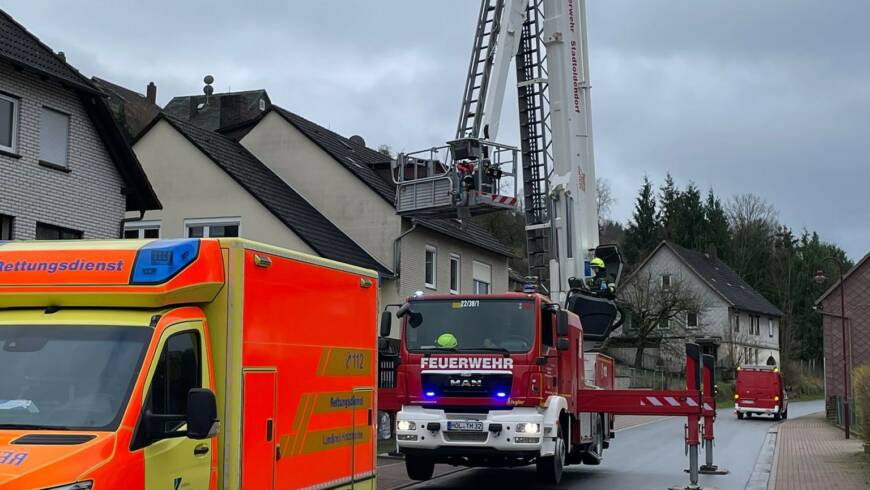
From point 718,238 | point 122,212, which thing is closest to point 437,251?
point 122,212

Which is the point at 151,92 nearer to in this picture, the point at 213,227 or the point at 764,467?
the point at 213,227

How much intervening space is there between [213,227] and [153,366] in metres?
24.9

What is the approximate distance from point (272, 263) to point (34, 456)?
105 inches

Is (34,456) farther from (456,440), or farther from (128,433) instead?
(456,440)

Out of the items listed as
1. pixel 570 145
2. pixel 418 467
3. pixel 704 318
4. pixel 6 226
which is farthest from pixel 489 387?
pixel 704 318

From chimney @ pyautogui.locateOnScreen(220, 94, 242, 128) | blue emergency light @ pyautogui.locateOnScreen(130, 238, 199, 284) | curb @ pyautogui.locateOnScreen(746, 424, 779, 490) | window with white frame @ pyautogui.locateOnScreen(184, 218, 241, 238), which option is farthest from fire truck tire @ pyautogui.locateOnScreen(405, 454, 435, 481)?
chimney @ pyautogui.locateOnScreen(220, 94, 242, 128)

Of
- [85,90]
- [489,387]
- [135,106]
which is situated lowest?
[489,387]

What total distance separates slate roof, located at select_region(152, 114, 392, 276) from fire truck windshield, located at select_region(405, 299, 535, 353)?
1443 cm

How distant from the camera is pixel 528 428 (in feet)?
45.9

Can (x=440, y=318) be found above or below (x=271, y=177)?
below

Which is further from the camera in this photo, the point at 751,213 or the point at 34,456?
the point at 751,213

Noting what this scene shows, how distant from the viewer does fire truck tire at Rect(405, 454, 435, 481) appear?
15414mm

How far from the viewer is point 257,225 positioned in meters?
30.1

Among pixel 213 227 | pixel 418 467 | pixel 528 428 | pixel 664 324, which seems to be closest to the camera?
pixel 528 428
